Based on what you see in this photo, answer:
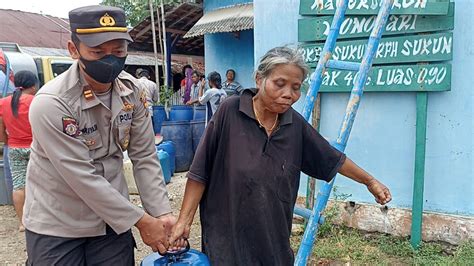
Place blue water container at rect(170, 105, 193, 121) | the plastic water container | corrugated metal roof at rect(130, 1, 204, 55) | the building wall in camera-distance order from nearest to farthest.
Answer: the plastic water container → blue water container at rect(170, 105, 193, 121) → the building wall → corrugated metal roof at rect(130, 1, 204, 55)

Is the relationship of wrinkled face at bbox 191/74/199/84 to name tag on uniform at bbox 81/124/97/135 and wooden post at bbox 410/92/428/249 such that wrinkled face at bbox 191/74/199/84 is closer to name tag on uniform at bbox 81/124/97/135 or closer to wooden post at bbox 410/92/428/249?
wooden post at bbox 410/92/428/249

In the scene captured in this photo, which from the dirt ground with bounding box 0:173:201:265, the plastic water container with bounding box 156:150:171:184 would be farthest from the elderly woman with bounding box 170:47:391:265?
the plastic water container with bounding box 156:150:171:184

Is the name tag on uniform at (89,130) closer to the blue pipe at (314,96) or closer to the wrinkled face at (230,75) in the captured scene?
the blue pipe at (314,96)

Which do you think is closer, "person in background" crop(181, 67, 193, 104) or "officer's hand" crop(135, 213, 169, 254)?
"officer's hand" crop(135, 213, 169, 254)

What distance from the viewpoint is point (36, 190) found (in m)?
1.84

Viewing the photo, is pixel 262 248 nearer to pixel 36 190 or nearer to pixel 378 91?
pixel 36 190

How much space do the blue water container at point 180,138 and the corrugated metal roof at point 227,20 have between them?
173cm

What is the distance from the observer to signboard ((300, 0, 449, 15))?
3.11 meters

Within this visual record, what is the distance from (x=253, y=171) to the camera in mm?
1887

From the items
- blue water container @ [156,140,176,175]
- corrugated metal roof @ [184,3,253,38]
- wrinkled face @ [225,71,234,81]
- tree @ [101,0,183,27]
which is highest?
tree @ [101,0,183,27]

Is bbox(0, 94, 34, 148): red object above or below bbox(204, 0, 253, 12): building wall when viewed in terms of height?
below

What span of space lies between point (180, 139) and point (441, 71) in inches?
165

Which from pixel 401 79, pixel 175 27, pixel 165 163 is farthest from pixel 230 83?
pixel 401 79

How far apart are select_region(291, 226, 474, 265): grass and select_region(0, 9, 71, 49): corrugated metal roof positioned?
14377mm
